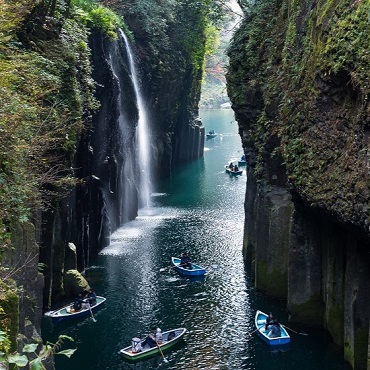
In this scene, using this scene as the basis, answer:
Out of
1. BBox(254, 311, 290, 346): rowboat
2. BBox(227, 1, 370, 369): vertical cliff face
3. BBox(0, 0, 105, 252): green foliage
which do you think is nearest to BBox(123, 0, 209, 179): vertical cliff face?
BBox(0, 0, 105, 252): green foliage

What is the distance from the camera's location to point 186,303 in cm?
2803

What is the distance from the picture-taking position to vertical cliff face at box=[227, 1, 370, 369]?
63.9ft

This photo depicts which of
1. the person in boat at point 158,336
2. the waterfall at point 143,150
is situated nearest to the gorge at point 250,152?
the person in boat at point 158,336

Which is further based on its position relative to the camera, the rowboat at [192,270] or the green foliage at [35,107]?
the rowboat at [192,270]

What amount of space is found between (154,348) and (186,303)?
543cm

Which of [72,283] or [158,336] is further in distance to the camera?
[72,283]

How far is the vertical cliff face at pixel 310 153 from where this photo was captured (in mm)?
19469

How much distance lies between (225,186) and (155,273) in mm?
26644

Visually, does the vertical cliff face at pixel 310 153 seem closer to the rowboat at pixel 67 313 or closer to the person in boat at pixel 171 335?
the person in boat at pixel 171 335

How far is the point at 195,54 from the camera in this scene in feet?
204

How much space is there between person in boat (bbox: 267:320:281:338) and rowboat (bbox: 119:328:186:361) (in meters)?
3.16

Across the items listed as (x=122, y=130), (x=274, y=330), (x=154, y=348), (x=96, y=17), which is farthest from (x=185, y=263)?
(x=96, y=17)

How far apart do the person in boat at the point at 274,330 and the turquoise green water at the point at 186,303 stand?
19.9 inches

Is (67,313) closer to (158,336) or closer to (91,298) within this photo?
(91,298)
